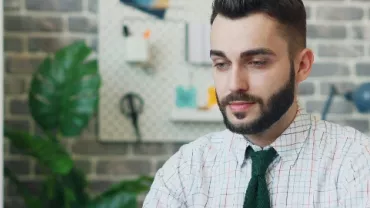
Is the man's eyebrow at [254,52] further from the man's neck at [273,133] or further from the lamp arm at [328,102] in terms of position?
the lamp arm at [328,102]

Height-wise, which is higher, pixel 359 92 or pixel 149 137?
pixel 359 92

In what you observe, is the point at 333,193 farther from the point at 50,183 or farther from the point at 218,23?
the point at 50,183

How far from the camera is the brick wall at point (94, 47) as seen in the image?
248 cm

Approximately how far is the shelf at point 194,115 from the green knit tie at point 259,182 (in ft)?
3.75

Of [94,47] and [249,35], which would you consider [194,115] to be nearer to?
[94,47]

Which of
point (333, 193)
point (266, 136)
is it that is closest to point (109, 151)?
point (266, 136)

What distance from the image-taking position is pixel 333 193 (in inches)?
49.3

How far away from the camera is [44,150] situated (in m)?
2.12

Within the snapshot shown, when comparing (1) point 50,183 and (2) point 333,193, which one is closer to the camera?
(2) point 333,193

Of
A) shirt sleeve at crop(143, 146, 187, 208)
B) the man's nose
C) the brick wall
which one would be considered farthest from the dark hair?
the brick wall

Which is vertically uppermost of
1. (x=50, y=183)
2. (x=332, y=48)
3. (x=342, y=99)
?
(x=332, y=48)

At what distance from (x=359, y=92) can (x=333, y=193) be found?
4.08 ft

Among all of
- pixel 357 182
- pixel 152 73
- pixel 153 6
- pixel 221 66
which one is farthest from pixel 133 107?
pixel 357 182

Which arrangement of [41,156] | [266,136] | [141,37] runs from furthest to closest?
1. [141,37]
2. [41,156]
3. [266,136]
